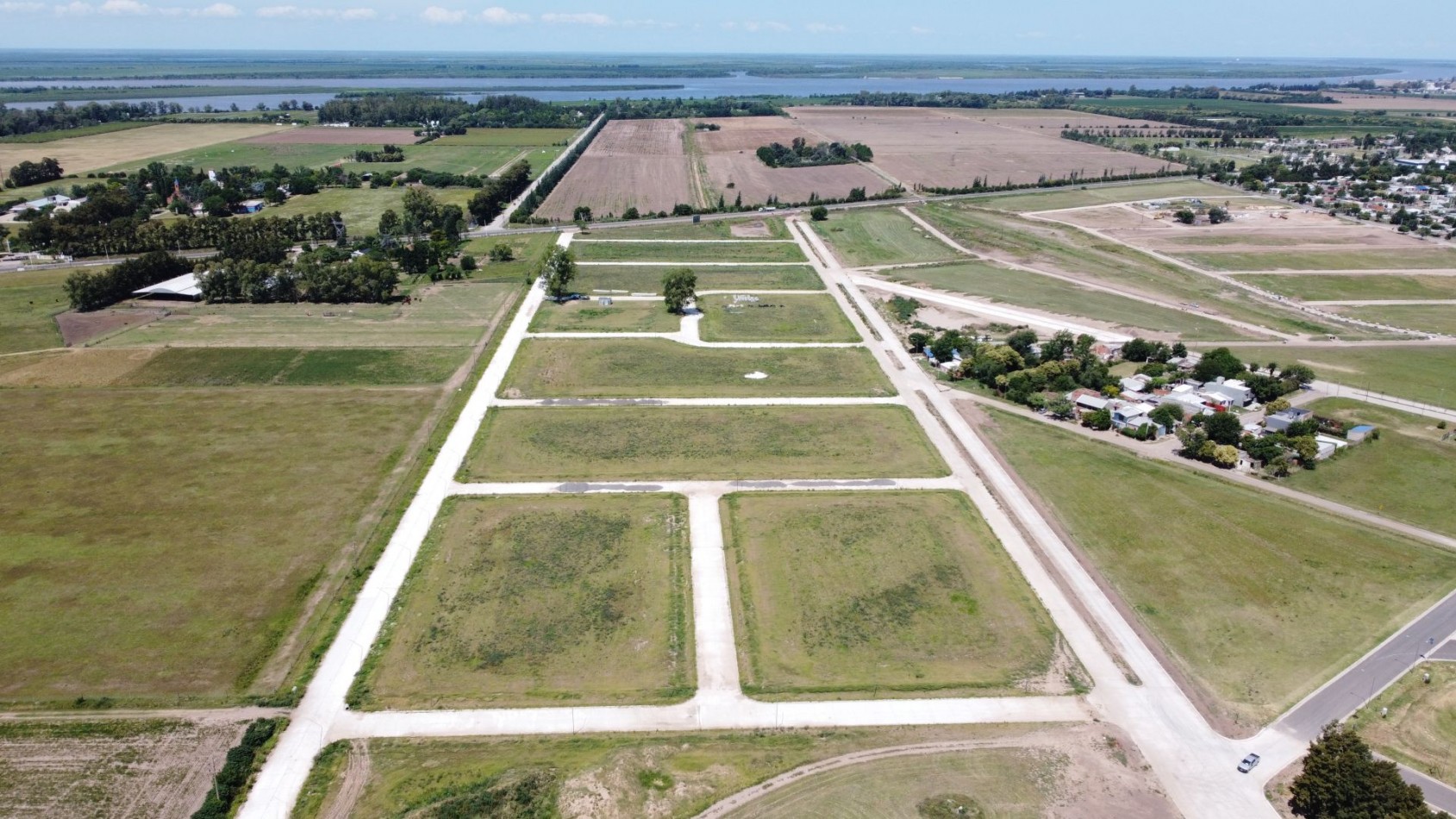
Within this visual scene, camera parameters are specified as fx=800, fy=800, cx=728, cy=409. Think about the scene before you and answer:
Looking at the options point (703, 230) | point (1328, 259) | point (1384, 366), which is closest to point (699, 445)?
point (1384, 366)

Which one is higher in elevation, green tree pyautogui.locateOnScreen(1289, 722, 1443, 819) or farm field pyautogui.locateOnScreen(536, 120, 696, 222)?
farm field pyautogui.locateOnScreen(536, 120, 696, 222)

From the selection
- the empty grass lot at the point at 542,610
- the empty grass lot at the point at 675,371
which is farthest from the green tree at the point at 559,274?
the empty grass lot at the point at 542,610

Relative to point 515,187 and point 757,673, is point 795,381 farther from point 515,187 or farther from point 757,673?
point 515,187

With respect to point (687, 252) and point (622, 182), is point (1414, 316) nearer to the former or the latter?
point (687, 252)

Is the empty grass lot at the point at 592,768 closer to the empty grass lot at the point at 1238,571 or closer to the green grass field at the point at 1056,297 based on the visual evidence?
the empty grass lot at the point at 1238,571

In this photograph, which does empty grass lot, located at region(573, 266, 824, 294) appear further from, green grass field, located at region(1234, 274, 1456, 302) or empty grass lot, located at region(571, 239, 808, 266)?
green grass field, located at region(1234, 274, 1456, 302)

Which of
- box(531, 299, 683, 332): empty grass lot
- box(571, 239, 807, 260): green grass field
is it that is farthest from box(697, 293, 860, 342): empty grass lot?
box(571, 239, 807, 260): green grass field

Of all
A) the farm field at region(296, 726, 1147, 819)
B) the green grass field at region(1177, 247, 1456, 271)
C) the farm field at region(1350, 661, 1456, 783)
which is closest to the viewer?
the farm field at region(296, 726, 1147, 819)
